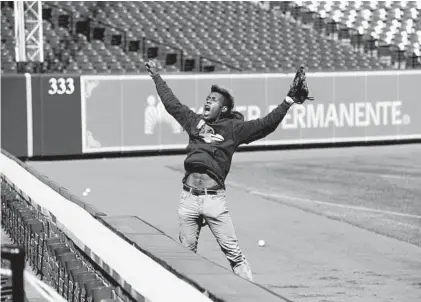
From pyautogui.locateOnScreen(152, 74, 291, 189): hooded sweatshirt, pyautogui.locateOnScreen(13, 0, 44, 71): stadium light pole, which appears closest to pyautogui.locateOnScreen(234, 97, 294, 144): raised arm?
pyautogui.locateOnScreen(152, 74, 291, 189): hooded sweatshirt

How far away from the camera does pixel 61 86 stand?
78.4ft

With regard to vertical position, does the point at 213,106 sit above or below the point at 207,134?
above

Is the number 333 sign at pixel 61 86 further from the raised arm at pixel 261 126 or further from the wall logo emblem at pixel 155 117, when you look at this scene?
the raised arm at pixel 261 126

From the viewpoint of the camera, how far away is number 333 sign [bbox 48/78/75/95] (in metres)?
23.8

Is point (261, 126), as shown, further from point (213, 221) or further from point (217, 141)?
point (213, 221)

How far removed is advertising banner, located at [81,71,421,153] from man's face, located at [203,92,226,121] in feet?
53.9

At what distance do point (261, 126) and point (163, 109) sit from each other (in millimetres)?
18186

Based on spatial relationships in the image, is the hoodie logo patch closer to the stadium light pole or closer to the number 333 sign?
the number 333 sign

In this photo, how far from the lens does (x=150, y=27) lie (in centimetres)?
3272

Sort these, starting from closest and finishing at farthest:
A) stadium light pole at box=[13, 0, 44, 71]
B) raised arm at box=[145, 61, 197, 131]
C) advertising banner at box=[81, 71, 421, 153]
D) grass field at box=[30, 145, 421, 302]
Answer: raised arm at box=[145, 61, 197, 131], grass field at box=[30, 145, 421, 302], stadium light pole at box=[13, 0, 44, 71], advertising banner at box=[81, 71, 421, 153]

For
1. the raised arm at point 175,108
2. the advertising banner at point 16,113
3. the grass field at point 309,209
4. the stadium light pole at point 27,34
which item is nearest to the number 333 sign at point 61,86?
the advertising banner at point 16,113

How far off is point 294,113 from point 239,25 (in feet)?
29.7

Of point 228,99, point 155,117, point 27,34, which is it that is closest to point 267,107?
point 155,117

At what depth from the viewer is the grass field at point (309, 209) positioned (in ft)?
30.4
